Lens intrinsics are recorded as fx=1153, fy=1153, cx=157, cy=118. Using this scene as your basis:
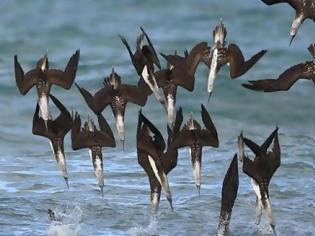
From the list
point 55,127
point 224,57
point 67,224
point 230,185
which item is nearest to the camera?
point 224,57

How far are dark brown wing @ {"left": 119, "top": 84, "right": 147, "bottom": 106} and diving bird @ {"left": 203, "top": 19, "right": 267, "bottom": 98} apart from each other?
1.15ft

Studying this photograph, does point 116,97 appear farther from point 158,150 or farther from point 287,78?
point 287,78

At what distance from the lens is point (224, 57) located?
5.29 m

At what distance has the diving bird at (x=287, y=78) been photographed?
533 centimetres

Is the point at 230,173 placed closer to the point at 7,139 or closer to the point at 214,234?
the point at 214,234

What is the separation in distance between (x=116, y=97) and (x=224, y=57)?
550mm

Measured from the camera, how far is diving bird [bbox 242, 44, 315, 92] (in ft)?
17.5

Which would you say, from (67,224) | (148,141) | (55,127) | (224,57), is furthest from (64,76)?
(67,224)

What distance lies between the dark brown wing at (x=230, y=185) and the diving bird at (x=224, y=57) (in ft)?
1.37

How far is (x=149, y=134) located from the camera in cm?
536

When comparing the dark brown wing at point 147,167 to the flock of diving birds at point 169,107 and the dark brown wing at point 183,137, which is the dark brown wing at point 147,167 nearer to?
the flock of diving birds at point 169,107

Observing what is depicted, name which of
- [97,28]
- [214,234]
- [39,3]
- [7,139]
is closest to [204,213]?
[214,234]

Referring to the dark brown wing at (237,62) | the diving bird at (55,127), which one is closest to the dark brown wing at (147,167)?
the diving bird at (55,127)

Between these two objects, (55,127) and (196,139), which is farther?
(55,127)
